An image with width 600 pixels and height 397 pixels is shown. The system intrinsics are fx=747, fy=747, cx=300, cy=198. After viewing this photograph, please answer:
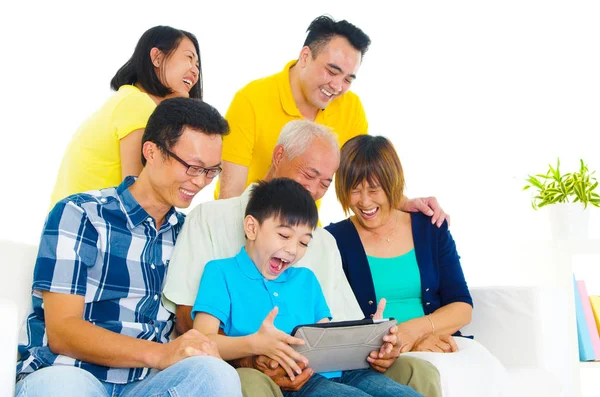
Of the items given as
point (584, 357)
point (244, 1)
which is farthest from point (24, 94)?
point (584, 357)

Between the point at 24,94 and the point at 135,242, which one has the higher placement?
the point at 24,94

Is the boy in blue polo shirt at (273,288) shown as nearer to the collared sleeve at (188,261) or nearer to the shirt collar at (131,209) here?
the collared sleeve at (188,261)

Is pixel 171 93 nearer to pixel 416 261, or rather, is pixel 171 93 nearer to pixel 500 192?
pixel 416 261

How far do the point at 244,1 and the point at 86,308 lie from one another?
2433 mm

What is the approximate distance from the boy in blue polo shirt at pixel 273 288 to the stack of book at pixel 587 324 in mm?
1606

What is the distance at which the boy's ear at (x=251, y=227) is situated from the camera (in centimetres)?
192

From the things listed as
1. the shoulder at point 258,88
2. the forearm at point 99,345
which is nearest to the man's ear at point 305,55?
the shoulder at point 258,88

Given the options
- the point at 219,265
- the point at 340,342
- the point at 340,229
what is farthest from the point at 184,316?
the point at 340,229

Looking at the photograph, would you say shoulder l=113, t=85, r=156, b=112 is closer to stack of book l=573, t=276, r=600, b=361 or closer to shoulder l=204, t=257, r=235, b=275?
shoulder l=204, t=257, r=235, b=275

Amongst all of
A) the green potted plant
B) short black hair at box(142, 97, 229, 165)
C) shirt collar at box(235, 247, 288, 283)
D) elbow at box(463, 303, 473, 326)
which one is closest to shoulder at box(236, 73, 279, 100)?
short black hair at box(142, 97, 229, 165)

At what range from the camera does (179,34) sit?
2.39 meters

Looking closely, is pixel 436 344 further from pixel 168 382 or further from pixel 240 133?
pixel 240 133

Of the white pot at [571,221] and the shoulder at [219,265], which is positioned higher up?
the shoulder at [219,265]

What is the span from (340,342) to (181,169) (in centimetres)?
56
